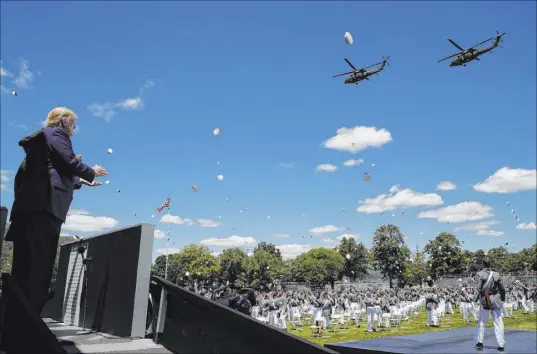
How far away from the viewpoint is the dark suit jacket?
10.4 feet

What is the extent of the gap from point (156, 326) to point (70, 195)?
49.9 inches

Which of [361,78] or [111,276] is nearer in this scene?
[111,276]

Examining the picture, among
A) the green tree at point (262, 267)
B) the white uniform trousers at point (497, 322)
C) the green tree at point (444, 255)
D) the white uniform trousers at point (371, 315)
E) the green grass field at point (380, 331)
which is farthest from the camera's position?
the green tree at point (262, 267)

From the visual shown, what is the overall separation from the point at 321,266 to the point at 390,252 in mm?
19839

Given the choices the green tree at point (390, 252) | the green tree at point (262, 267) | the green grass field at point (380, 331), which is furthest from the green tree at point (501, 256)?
the green grass field at point (380, 331)

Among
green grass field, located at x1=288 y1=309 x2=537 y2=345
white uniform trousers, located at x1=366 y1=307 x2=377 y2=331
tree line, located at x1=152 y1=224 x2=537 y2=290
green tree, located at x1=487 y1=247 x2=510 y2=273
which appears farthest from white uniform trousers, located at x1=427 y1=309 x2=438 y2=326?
green tree, located at x1=487 y1=247 x2=510 y2=273

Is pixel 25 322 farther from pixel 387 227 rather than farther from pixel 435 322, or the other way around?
pixel 387 227

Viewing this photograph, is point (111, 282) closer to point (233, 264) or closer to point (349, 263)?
point (233, 264)

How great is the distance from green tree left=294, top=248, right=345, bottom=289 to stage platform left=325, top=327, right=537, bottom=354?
351 feet

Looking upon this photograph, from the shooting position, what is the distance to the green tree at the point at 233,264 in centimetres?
11369

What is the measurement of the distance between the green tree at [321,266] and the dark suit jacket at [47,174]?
122m

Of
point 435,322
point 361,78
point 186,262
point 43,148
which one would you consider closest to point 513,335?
point 435,322

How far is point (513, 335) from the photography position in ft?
52.2

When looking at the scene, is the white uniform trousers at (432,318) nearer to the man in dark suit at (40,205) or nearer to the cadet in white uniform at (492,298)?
the cadet in white uniform at (492,298)
